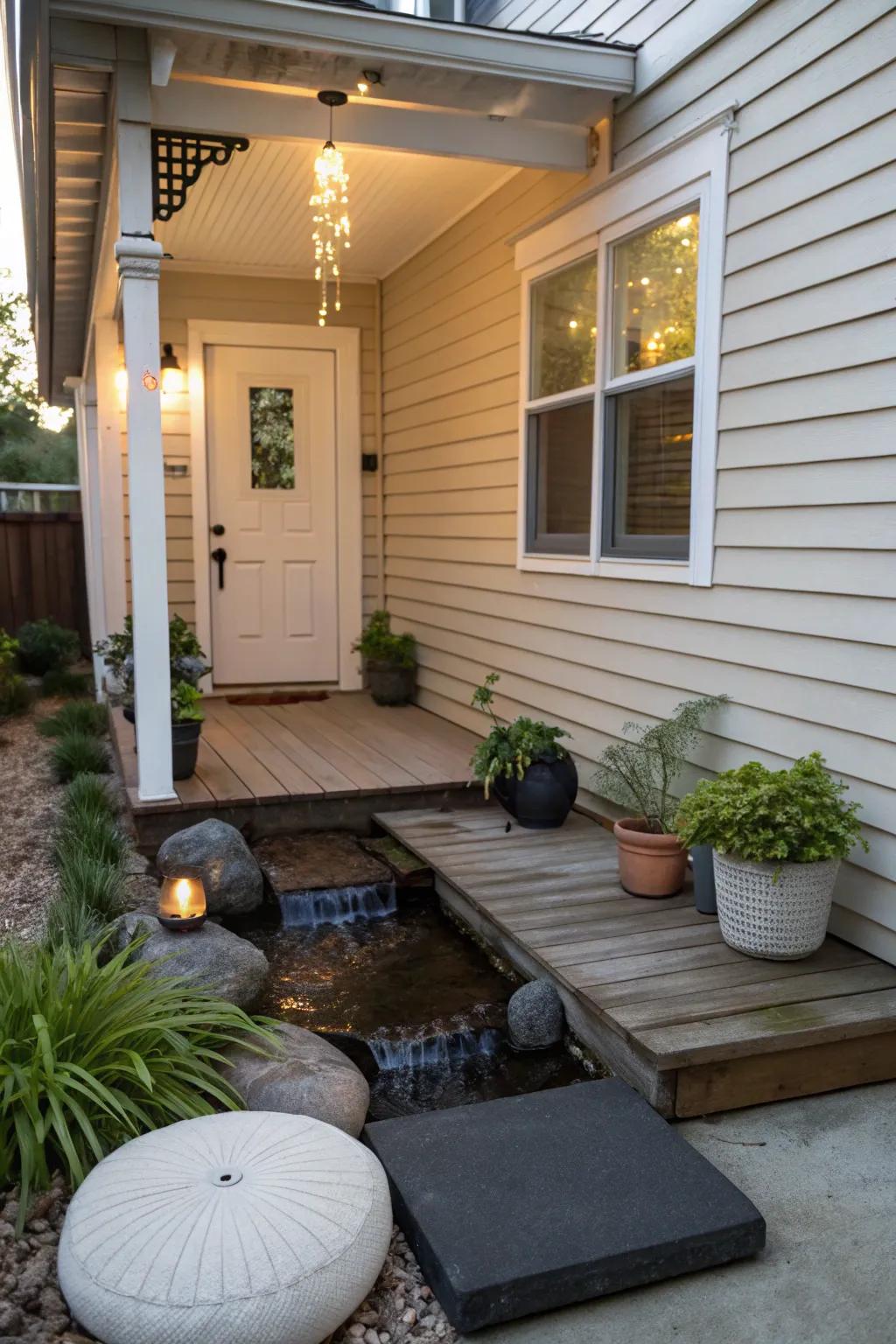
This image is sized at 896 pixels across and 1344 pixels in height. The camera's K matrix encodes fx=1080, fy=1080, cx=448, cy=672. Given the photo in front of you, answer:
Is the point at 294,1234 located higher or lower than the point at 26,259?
lower

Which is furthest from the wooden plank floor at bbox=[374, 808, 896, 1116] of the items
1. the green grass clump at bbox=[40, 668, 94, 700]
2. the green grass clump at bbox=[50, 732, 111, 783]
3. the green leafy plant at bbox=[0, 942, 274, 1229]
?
the green grass clump at bbox=[40, 668, 94, 700]

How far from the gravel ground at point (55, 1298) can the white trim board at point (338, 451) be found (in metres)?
5.32

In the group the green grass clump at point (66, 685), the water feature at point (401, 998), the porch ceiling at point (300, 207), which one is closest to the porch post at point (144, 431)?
the porch ceiling at point (300, 207)

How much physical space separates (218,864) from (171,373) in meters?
3.98

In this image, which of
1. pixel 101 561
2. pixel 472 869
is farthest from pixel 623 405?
pixel 101 561

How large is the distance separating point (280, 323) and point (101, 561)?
2073mm

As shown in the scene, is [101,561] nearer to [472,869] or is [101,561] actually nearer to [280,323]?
[280,323]

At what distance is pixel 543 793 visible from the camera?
432 centimetres

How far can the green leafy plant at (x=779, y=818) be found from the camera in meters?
2.80

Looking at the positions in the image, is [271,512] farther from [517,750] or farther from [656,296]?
[656,296]

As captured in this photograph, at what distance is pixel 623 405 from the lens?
170 inches

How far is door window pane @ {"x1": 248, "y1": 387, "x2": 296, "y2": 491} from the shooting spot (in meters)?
7.18

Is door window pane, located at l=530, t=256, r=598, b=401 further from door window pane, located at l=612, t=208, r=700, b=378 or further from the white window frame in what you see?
door window pane, located at l=612, t=208, r=700, b=378

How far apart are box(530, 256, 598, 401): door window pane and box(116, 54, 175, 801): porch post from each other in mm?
1754
